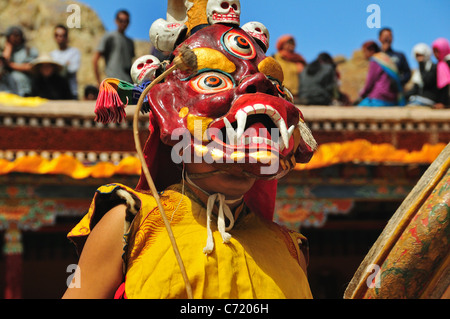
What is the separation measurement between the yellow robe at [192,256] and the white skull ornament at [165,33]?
1.54ft

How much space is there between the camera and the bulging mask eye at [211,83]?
236 centimetres

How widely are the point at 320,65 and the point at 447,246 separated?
566 cm

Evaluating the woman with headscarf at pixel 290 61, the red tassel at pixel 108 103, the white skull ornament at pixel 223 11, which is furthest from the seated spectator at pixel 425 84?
the red tassel at pixel 108 103

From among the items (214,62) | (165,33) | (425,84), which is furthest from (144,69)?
(425,84)

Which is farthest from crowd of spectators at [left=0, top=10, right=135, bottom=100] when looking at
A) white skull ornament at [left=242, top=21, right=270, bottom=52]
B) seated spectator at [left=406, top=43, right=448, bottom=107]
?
white skull ornament at [left=242, top=21, right=270, bottom=52]

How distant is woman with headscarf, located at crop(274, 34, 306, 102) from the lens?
773 cm

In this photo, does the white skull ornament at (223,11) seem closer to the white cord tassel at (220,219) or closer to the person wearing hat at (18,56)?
the white cord tassel at (220,219)

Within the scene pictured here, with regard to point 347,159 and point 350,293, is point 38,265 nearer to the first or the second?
point 347,159

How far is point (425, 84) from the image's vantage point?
7656mm

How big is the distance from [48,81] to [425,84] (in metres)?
3.60

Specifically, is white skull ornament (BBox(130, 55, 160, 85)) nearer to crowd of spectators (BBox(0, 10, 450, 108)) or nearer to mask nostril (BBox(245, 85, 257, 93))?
mask nostril (BBox(245, 85, 257, 93))

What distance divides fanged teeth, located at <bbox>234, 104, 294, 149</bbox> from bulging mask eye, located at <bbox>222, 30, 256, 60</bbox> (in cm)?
24

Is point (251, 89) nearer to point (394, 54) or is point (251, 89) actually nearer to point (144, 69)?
point (144, 69)
